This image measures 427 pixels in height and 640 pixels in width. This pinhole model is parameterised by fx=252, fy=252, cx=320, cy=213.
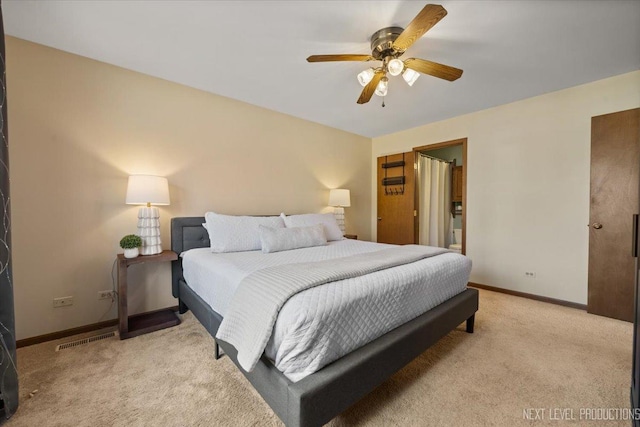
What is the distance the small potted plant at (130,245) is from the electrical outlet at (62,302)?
631mm

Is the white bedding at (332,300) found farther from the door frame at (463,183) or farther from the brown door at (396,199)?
the brown door at (396,199)

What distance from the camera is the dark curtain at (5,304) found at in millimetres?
1344

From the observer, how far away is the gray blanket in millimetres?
1166

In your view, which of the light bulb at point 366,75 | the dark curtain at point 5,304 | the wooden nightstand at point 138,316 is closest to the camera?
→ the dark curtain at point 5,304

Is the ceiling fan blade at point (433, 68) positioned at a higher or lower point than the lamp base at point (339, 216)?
higher

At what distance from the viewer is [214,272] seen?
6.13 ft

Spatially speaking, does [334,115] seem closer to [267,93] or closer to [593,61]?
[267,93]

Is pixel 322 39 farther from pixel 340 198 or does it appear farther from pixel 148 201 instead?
pixel 340 198

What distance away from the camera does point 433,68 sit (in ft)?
6.31

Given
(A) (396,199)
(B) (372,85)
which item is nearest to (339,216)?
(A) (396,199)

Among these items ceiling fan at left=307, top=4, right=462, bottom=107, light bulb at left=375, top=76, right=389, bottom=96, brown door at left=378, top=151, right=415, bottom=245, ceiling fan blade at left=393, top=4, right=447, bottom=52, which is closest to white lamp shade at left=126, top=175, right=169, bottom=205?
ceiling fan at left=307, top=4, right=462, bottom=107

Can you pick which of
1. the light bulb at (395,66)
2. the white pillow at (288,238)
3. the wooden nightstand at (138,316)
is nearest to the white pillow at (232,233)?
the white pillow at (288,238)

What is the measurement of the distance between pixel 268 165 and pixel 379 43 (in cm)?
207

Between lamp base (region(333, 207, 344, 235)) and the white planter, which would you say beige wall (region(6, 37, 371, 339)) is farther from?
lamp base (region(333, 207, 344, 235))
